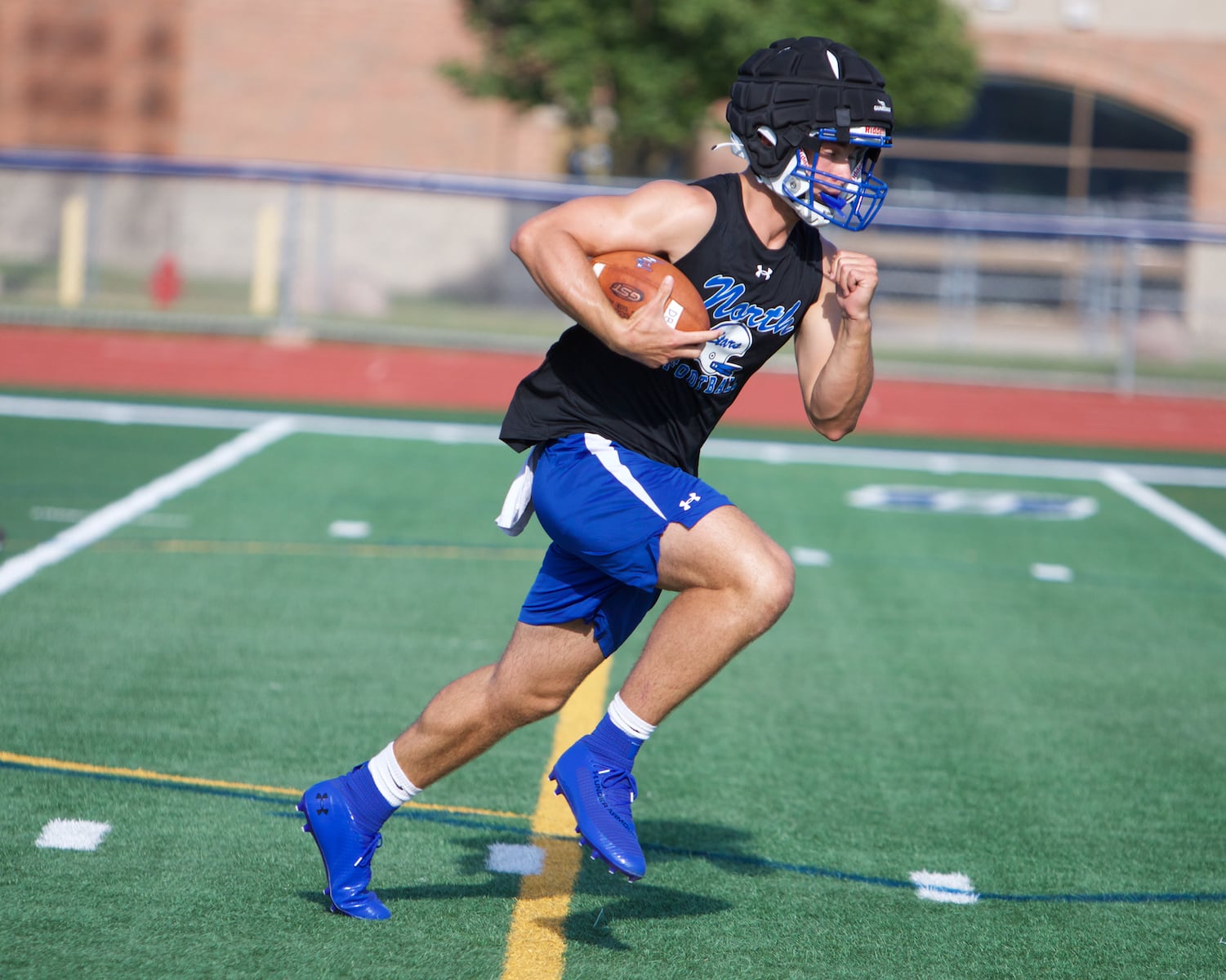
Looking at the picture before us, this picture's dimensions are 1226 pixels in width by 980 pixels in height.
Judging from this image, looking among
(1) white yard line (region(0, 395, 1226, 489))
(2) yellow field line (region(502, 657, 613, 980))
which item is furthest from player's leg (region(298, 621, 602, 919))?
(1) white yard line (region(0, 395, 1226, 489))

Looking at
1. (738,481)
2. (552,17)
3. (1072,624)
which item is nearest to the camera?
(1072,624)

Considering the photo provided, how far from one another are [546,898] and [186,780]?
4.18 feet

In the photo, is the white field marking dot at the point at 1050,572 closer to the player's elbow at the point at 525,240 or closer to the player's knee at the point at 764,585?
the player's knee at the point at 764,585

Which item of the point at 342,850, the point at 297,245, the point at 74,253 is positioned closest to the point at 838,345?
the point at 342,850

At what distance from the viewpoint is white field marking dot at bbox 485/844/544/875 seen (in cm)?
380

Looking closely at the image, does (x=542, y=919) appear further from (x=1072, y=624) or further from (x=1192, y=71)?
(x=1192, y=71)

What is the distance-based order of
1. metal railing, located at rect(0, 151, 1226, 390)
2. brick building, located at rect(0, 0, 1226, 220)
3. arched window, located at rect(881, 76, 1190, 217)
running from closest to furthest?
1. metal railing, located at rect(0, 151, 1226, 390)
2. brick building, located at rect(0, 0, 1226, 220)
3. arched window, located at rect(881, 76, 1190, 217)

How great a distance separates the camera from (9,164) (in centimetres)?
1483

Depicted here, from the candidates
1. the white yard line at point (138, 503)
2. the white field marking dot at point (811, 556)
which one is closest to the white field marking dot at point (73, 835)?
the white yard line at point (138, 503)

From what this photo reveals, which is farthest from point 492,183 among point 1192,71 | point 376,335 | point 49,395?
point 1192,71

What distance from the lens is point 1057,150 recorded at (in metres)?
29.6

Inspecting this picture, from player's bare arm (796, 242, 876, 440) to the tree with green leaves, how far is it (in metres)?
16.8

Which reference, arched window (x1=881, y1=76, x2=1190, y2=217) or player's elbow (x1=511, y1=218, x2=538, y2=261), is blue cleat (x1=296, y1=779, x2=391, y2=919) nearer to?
player's elbow (x1=511, y1=218, x2=538, y2=261)

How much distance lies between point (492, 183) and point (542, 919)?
38.2ft
